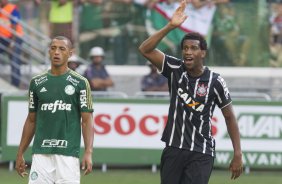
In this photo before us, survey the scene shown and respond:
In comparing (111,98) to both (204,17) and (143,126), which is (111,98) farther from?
(204,17)

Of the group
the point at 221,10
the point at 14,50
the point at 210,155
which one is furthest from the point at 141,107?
the point at 210,155

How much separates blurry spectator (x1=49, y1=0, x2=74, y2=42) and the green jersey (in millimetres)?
9611

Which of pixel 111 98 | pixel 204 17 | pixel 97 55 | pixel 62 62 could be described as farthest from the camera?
pixel 204 17

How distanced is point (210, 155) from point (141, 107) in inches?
276

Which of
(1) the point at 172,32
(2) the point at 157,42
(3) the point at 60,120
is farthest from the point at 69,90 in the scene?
(1) the point at 172,32

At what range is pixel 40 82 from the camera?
9.04m

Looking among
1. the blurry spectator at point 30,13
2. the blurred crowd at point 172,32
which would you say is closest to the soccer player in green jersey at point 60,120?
the blurred crowd at point 172,32

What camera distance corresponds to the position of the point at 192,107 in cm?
900

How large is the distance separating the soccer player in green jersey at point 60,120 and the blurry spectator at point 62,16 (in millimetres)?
9591

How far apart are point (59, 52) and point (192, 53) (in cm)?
131

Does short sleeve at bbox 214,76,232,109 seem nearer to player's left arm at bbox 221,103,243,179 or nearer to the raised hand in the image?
player's left arm at bbox 221,103,243,179

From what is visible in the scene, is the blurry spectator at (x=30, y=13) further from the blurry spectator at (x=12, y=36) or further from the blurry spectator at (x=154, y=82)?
the blurry spectator at (x=154, y=82)

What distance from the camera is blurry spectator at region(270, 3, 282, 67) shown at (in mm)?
19672

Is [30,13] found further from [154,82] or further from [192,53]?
[192,53]
